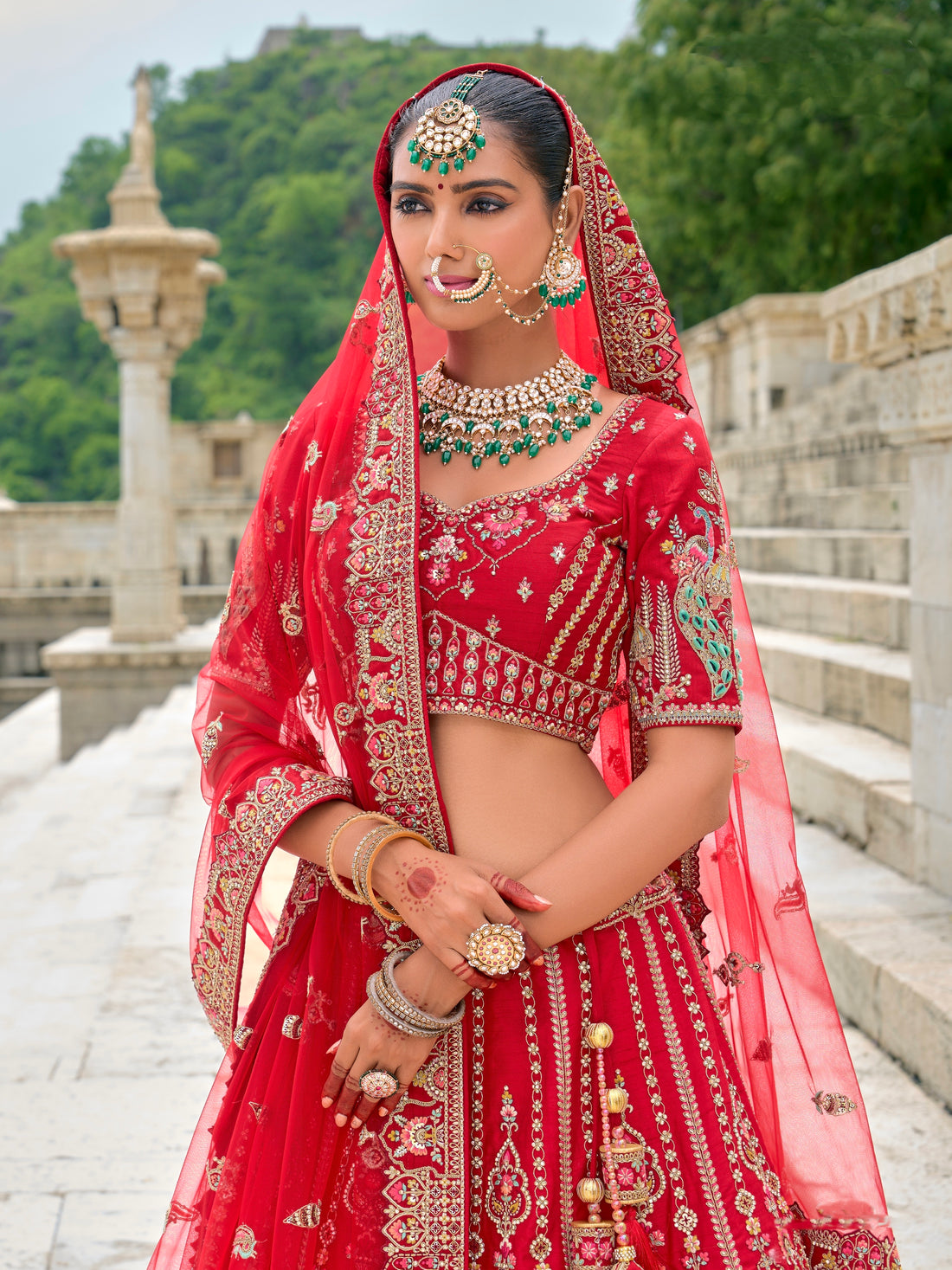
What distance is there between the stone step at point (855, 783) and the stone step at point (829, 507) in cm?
177

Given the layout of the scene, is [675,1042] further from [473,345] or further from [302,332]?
[302,332]

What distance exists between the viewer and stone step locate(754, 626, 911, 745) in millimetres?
3541

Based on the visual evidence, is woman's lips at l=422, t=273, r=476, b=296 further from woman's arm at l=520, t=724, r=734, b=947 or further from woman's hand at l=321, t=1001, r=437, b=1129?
woman's hand at l=321, t=1001, r=437, b=1129

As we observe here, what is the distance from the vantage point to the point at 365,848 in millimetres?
1177

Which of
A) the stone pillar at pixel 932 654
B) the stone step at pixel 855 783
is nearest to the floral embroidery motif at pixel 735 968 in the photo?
the stone pillar at pixel 932 654

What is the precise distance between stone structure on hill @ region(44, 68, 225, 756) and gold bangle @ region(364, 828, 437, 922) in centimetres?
876

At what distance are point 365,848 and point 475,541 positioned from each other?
0.32 m

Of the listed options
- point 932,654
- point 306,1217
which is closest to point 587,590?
point 306,1217

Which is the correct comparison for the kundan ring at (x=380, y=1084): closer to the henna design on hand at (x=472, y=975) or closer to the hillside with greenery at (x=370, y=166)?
the henna design on hand at (x=472, y=975)

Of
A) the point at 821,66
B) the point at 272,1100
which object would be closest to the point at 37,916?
the point at 272,1100

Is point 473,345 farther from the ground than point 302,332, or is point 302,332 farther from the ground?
point 302,332

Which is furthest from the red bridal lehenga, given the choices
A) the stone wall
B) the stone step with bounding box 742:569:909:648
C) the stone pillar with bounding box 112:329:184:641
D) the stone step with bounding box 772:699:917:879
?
the stone wall

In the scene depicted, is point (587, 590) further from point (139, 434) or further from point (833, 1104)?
point (139, 434)

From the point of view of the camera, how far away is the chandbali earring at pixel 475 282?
1226 millimetres
